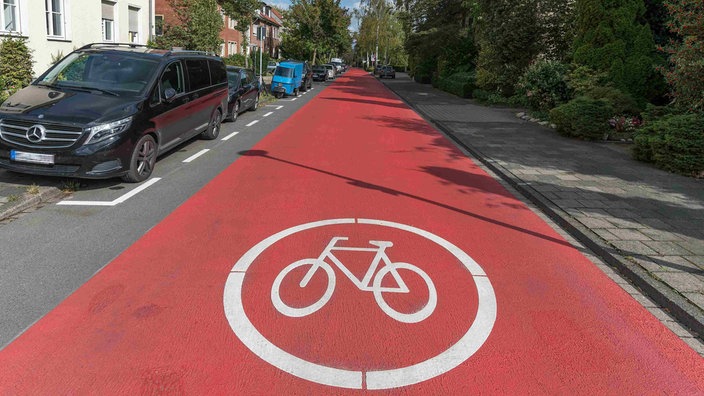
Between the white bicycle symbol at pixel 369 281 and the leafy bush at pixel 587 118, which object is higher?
the leafy bush at pixel 587 118

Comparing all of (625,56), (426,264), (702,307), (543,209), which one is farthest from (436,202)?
(625,56)

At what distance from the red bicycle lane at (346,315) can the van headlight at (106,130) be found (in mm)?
1426

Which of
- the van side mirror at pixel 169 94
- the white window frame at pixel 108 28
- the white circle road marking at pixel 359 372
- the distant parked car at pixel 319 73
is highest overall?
the white window frame at pixel 108 28

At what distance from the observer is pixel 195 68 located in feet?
33.0

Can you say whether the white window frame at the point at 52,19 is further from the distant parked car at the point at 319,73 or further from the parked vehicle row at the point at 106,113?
the distant parked car at the point at 319,73

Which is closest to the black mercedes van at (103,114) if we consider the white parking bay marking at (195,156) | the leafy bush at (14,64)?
the white parking bay marking at (195,156)

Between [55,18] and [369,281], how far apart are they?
1750cm

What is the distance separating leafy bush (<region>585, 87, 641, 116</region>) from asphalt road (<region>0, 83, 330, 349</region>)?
10567mm

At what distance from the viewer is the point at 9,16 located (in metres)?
14.9

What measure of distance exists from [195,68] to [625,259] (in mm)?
8169

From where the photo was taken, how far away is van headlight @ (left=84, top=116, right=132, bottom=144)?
6.69 m

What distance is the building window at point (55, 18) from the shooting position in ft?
54.9

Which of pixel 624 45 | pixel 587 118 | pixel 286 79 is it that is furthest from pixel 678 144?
pixel 286 79

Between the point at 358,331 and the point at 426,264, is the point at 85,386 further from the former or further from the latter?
the point at 426,264
